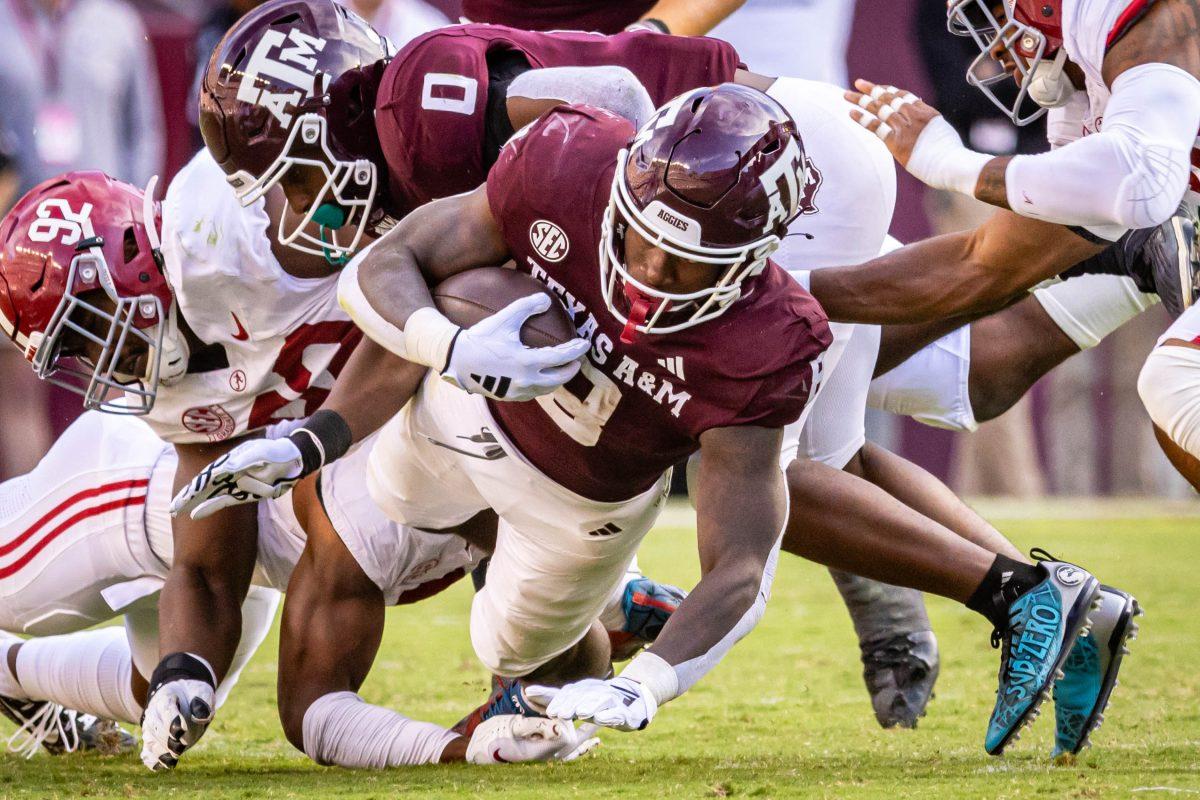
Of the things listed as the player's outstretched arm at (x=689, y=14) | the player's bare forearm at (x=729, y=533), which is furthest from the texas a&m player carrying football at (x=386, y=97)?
the player's bare forearm at (x=729, y=533)

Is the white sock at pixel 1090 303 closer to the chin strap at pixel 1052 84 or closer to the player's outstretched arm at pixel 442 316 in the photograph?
the chin strap at pixel 1052 84

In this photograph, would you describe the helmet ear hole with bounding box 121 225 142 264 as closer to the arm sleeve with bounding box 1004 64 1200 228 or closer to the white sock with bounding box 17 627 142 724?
the white sock with bounding box 17 627 142 724

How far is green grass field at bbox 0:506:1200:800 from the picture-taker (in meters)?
2.48

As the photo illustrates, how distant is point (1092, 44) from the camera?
2.85 m

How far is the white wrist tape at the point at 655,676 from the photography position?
227 cm

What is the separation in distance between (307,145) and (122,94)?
4671mm

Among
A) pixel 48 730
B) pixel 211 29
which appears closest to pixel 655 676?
pixel 48 730

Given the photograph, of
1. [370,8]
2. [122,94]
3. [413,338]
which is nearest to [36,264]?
[413,338]

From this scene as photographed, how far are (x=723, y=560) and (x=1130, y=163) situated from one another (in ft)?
3.11

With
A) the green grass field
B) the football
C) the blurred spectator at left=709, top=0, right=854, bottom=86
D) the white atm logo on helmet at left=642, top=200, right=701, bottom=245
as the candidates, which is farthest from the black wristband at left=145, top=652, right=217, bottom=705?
the blurred spectator at left=709, top=0, right=854, bottom=86

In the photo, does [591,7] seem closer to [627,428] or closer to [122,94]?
[627,428]

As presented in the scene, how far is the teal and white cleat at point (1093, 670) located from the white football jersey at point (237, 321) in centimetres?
147

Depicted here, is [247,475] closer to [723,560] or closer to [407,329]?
[407,329]

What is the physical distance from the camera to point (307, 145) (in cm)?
303
